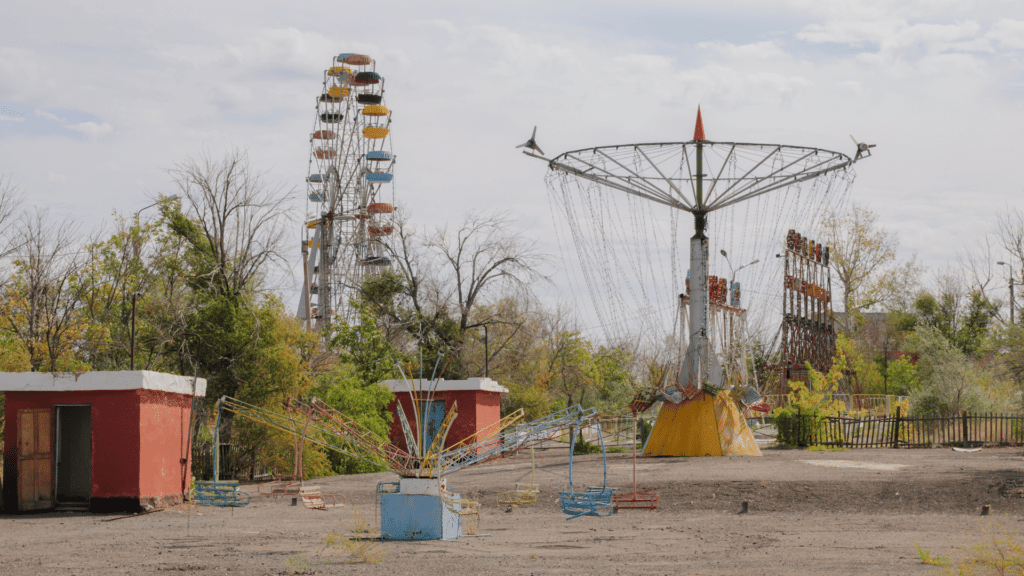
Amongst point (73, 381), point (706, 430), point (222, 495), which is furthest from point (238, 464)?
point (706, 430)

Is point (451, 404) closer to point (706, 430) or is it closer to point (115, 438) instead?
point (706, 430)

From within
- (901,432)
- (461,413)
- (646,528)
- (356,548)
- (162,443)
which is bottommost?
(646,528)

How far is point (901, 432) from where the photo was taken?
32.8m

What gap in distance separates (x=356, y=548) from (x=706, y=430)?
55.8 ft

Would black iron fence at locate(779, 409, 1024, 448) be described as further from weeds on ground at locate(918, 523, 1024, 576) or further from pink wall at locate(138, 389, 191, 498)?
pink wall at locate(138, 389, 191, 498)

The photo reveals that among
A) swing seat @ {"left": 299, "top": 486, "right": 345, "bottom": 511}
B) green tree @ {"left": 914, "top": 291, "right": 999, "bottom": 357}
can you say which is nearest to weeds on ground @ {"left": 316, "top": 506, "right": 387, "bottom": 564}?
swing seat @ {"left": 299, "top": 486, "right": 345, "bottom": 511}

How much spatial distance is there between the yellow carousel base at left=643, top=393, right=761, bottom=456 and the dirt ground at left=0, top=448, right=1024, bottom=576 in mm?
1777

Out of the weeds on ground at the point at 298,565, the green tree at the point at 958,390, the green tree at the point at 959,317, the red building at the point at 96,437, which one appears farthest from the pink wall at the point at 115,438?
the green tree at the point at 959,317

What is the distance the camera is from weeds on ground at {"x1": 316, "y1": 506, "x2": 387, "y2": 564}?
12.3 m

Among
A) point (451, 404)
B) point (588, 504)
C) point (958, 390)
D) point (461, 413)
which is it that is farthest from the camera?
point (958, 390)

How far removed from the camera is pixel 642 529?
15922mm

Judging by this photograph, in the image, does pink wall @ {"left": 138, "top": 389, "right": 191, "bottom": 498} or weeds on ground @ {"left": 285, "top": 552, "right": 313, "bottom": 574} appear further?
pink wall @ {"left": 138, "top": 389, "right": 191, "bottom": 498}

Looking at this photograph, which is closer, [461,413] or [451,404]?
[461,413]

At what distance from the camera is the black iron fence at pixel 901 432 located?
32.1 meters
